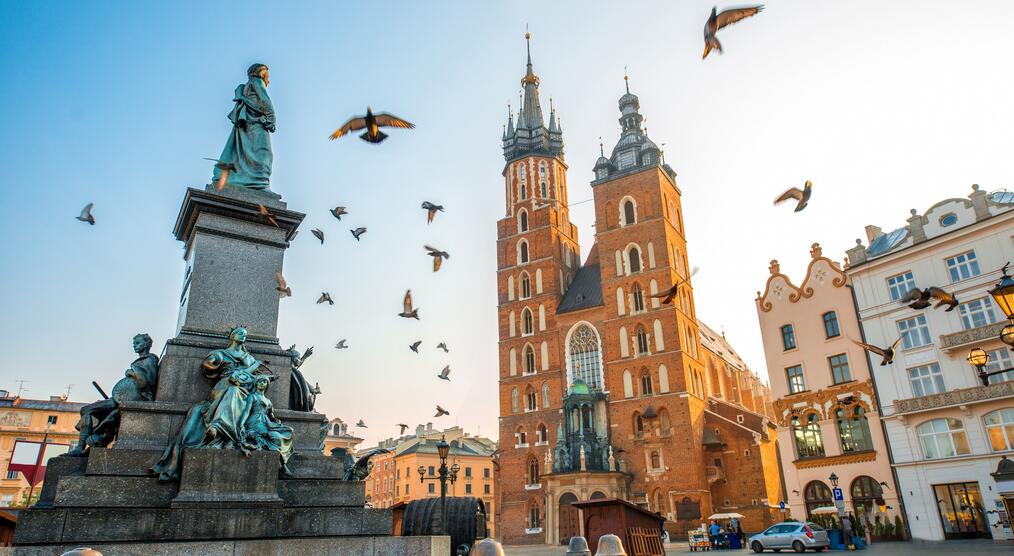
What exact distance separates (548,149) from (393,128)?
→ 144 feet

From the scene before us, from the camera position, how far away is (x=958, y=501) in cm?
2173

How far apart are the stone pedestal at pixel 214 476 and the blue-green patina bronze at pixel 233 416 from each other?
0.17 m

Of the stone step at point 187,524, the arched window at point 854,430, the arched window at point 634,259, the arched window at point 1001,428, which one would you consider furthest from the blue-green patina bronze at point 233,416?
the arched window at point 634,259

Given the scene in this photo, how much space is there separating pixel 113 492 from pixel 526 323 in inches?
1565

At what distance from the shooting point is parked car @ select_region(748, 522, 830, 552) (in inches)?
787

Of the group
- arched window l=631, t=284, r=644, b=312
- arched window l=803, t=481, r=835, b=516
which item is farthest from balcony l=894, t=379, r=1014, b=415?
arched window l=631, t=284, r=644, b=312

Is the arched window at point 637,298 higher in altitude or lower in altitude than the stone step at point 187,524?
higher

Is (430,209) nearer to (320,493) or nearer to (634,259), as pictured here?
(320,493)

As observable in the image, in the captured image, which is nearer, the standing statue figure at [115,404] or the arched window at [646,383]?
the standing statue figure at [115,404]

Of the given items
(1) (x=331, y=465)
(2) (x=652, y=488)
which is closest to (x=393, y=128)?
(1) (x=331, y=465)

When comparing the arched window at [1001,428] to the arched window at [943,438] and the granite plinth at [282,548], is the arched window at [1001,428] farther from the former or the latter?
the granite plinth at [282,548]

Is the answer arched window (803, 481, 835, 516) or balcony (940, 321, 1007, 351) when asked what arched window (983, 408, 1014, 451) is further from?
arched window (803, 481, 835, 516)

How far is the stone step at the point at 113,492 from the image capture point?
19.7ft

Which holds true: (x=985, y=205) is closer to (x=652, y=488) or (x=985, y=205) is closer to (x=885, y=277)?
(x=885, y=277)
